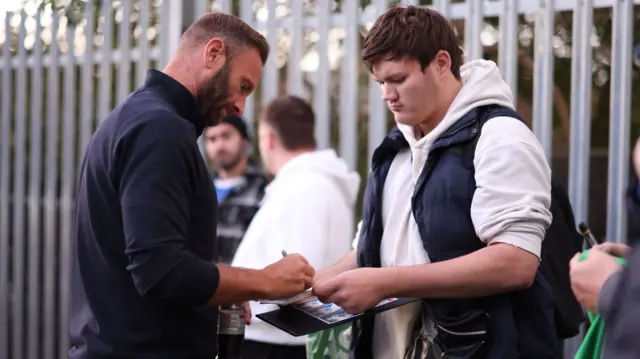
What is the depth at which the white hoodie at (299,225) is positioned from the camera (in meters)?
3.75

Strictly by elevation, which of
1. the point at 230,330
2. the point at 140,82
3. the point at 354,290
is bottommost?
the point at 230,330

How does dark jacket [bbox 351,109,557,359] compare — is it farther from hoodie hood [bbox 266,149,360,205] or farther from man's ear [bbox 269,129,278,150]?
man's ear [bbox 269,129,278,150]

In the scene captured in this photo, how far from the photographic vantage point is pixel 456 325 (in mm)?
2359

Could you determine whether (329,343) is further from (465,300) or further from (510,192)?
(510,192)

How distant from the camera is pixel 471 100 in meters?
2.47

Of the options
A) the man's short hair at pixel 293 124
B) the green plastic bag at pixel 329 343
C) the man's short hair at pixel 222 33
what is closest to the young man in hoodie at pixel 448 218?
the man's short hair at pixel 222 33

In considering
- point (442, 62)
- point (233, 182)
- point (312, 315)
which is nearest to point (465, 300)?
point (312, 315)

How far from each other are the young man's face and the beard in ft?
1.37

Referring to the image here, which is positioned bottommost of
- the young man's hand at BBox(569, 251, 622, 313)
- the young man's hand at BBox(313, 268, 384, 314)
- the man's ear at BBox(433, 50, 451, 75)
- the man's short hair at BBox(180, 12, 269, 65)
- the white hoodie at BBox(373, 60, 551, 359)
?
the young man's hand at BBox(313, 268, 384, 314)

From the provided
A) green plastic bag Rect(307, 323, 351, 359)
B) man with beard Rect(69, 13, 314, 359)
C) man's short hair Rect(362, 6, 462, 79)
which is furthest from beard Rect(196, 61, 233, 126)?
green plastic bag Rect(307, 323, 351, 359)

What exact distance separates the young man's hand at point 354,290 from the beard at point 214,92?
20.3 inches

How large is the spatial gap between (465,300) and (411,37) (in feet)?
2.22

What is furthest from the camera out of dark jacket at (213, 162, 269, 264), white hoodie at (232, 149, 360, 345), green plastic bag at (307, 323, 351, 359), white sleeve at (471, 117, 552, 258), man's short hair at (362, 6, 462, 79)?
dark jacket at (213, 162, 269, 264)

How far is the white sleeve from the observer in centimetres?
228
